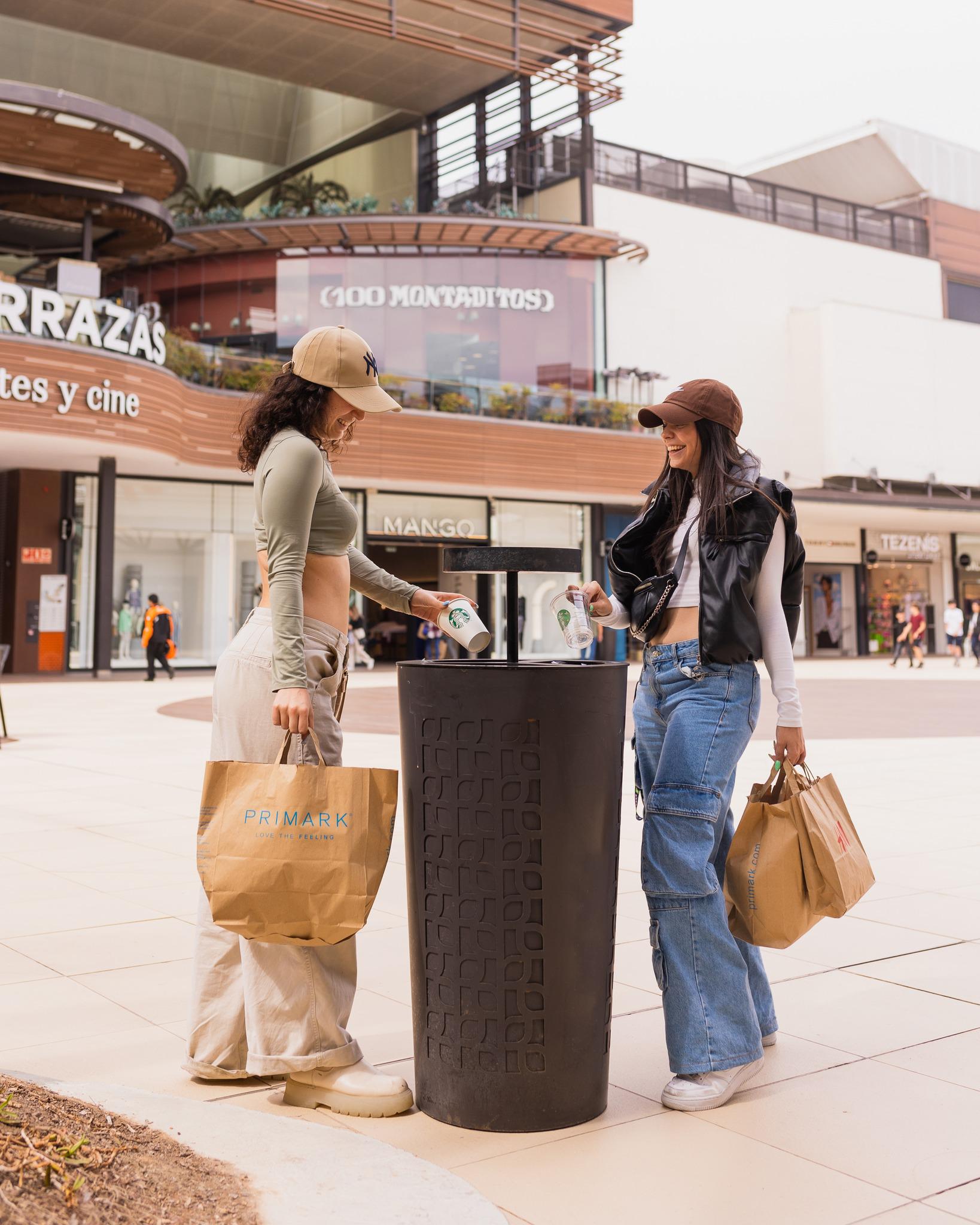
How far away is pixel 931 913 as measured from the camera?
528 cm

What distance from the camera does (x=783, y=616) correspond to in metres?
3.41

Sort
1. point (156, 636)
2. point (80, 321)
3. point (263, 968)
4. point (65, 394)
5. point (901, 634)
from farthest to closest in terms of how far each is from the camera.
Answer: point (901, 634) < point (156, 636) < point (80, 321) < point (65, 394) < point (263, 968)

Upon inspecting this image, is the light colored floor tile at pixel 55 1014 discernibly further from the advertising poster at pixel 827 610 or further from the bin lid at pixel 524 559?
the advertising poster at pixel 827 610

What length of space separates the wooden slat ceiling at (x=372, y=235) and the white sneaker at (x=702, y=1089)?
2774cm

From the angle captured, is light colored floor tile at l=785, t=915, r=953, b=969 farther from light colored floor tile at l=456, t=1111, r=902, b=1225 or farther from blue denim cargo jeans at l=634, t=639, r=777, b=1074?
light colored floor tile at l=456, t=1111, r=902, b=1225

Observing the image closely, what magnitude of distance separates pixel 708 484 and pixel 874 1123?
1.67m

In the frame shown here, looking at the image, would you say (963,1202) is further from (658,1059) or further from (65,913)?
(65,913)

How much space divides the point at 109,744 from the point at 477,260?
70.5 feet

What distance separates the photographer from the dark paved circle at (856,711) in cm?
1365

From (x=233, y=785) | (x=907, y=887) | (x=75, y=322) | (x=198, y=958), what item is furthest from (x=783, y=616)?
(x=75, y=322)

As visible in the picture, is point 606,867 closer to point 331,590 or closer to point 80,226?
point 331,590

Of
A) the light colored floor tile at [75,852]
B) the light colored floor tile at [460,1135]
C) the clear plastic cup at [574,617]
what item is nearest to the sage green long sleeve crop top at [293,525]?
the clear plastic cup at [574,617]

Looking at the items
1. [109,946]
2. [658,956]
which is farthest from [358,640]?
[658,956]

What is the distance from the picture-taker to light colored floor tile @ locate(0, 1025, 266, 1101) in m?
3.25
